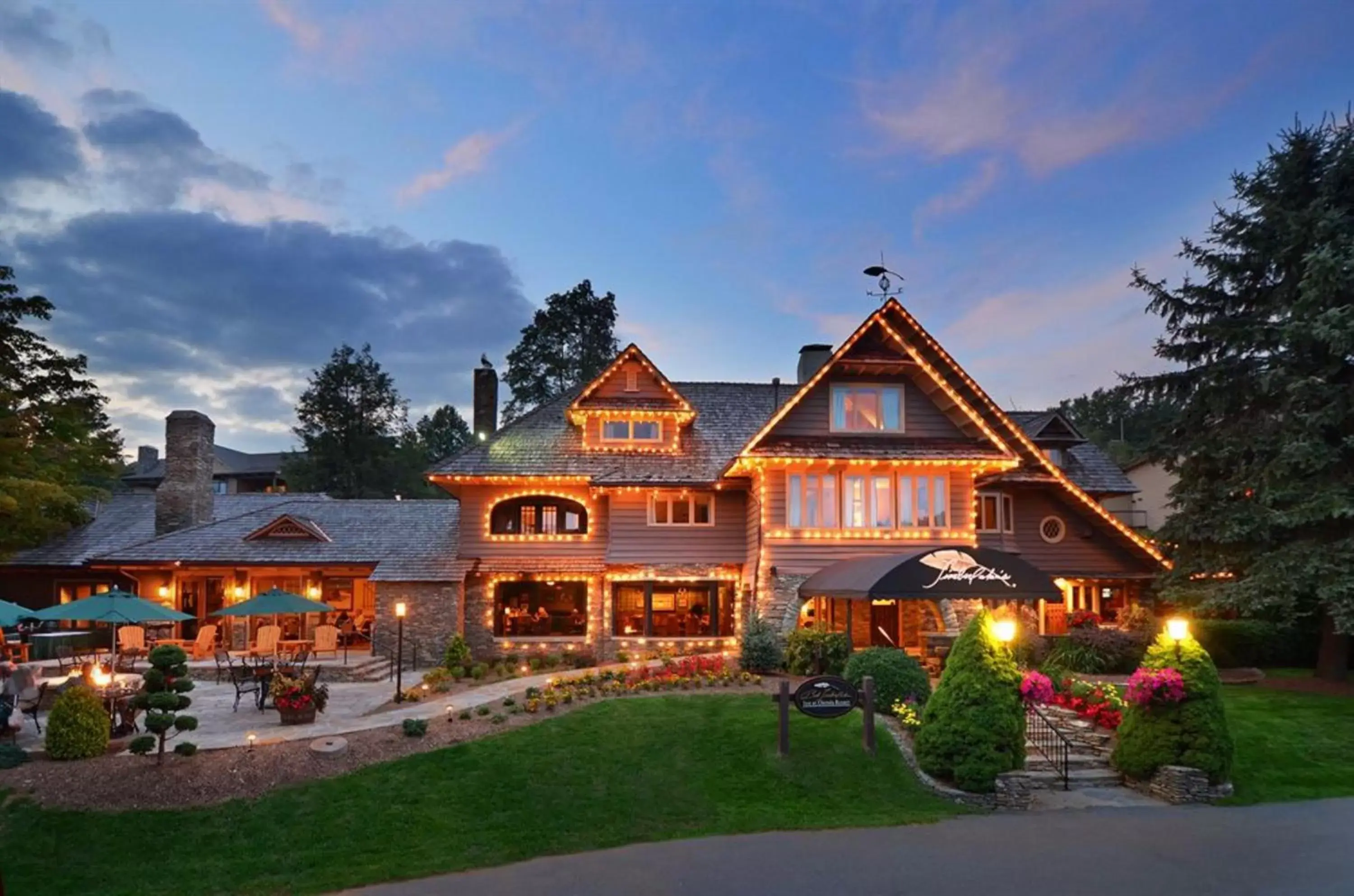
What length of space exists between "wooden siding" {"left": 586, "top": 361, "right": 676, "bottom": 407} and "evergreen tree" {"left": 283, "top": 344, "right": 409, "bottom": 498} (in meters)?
31.8

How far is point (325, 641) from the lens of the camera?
74.3 ft

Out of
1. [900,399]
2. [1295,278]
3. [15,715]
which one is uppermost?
[1295,278]

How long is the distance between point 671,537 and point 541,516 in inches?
162

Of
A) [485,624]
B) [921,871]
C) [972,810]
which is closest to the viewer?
[921,871]

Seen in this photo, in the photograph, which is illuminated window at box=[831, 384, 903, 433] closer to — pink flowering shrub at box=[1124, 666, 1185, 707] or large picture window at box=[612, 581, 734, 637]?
large picture window at box=[612, 581, 734, 637]

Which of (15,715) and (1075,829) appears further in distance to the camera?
(15,715)

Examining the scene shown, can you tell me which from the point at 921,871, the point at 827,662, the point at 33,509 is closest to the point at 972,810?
the point at 921,871

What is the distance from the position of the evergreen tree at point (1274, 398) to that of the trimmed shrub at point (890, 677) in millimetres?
9093

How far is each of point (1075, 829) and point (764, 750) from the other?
4.47m

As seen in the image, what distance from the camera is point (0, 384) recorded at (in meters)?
25.4

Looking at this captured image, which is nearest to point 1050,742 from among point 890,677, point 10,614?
point 890,677

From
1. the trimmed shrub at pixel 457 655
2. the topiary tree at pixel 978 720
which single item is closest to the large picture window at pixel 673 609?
the trimmed shrub at pixel 457 655

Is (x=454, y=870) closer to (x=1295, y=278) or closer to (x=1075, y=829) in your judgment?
(x=1075, y=829)

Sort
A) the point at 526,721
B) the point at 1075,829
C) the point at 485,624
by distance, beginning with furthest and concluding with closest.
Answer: the point at 485,624, the point at 526,721, the point at 1075,829
